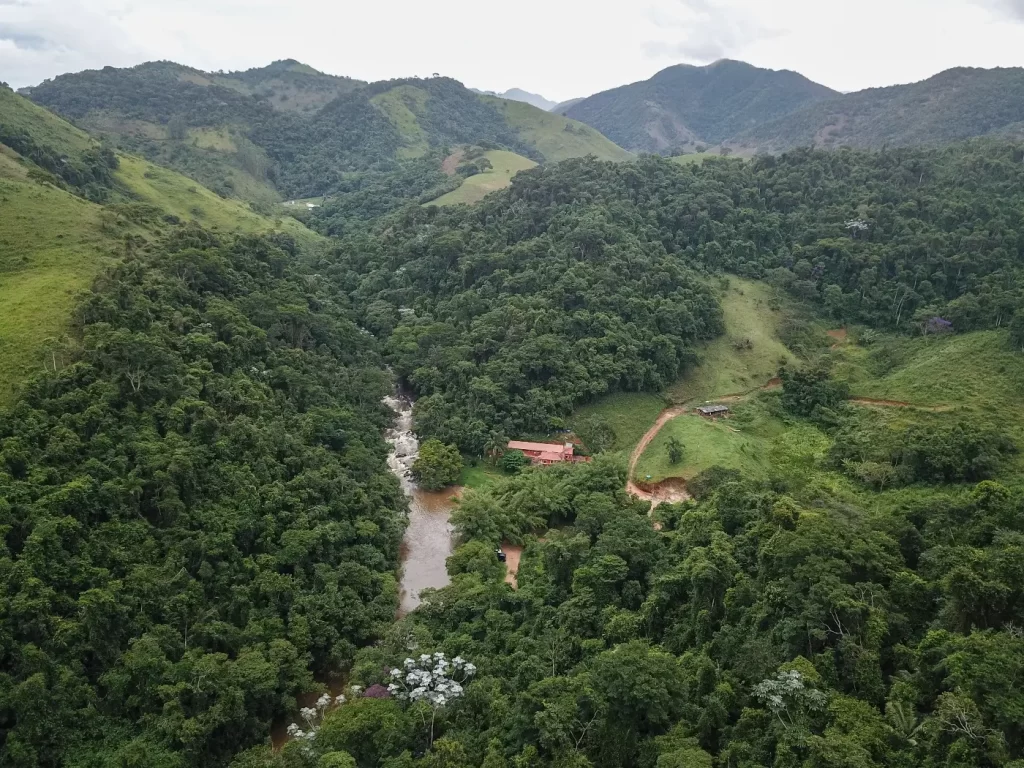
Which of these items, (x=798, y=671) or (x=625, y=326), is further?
(x=625, y=326)

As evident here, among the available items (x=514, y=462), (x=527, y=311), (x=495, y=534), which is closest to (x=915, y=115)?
(x=527, y=311)

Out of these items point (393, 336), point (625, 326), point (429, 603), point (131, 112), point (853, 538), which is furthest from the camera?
point (131, 112)

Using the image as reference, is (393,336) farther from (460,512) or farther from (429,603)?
(429,603)

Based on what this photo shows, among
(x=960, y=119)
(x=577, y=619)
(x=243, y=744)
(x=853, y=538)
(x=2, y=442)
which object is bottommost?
(x=243, y=744)

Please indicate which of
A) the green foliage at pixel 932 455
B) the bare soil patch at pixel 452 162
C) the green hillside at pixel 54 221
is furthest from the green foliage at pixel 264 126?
the green foliage at pixel 932 455

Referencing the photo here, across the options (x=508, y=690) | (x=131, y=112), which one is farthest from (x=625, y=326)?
(x=131, y=112)

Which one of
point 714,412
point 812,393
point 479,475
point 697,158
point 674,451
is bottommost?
point 479,475

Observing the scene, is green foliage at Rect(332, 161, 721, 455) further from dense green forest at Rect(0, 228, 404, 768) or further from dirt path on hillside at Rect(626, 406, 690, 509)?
dense green forest at Rect(0, 228, 404, 768)

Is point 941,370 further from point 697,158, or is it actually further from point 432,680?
point 697,158
